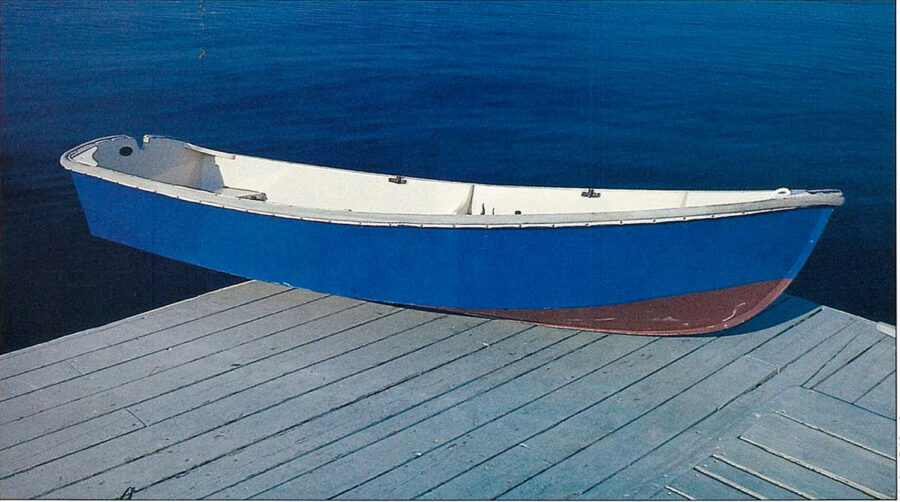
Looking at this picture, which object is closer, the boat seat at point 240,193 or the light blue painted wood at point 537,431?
the light blue painted wood at point 537,431

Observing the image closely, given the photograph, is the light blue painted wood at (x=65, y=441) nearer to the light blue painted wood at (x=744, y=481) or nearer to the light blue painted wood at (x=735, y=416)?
the light blue painted wood at (x=735, y=416)

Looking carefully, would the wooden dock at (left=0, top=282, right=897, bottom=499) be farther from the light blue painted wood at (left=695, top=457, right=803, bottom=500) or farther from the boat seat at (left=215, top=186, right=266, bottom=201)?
the boat seat at (left=215, top=186, right=266, bottom=201)

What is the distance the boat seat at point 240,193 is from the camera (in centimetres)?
581

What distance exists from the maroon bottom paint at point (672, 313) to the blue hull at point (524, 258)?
52 mm

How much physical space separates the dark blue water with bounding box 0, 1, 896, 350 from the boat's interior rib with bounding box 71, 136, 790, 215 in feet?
4.03

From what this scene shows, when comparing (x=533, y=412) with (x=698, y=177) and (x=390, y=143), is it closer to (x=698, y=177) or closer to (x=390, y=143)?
(x=698, y=177)

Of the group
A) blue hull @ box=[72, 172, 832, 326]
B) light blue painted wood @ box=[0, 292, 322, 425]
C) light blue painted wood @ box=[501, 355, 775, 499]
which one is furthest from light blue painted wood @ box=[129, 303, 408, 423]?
light blue painted wood @ box=[501, 355, 775, 499]

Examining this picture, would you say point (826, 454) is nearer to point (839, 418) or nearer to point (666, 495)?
point (839, 418)

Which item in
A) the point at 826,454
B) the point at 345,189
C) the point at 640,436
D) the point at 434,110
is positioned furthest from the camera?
the point at 434,110

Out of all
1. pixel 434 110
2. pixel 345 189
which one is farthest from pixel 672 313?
pixel 434 110

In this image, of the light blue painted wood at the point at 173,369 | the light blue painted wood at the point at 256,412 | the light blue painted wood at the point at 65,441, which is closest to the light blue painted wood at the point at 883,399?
the light blue painted wood at the point at 256,412

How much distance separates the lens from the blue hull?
4.27m

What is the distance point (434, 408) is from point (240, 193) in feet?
9.16

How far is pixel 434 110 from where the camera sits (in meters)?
11.9
